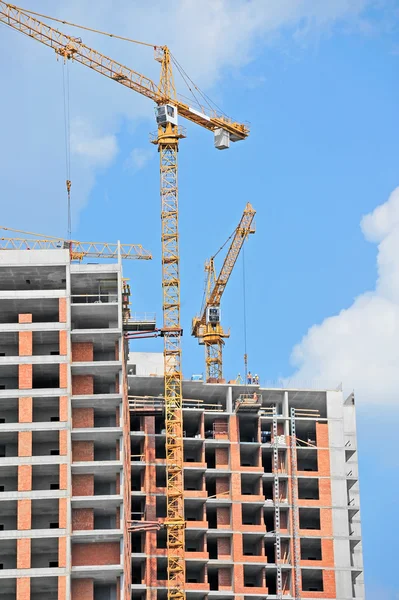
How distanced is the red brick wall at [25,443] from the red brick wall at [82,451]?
6.59 meters

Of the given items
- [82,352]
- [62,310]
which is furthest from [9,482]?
[62,310]

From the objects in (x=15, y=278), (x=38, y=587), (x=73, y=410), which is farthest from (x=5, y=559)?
(x=15, y=278)

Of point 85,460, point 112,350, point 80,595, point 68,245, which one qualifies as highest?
point 68,245

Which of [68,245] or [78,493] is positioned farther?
[68,245]

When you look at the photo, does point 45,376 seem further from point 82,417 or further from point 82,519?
point 82,519

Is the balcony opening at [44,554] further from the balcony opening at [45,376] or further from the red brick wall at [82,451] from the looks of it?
the balcony opening at [45,376]

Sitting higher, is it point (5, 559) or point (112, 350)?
point (112, 350)

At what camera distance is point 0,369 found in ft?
598

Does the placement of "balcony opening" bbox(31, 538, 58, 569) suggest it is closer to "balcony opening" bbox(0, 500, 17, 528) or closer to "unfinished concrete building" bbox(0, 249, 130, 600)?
"unfinished concrete building" bbox(0, 249, 130, 600)

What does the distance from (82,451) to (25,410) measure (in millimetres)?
8232

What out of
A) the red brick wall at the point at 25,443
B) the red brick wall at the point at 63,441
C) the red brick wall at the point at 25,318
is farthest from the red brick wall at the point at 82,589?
the red brick wall at the point at 25,318

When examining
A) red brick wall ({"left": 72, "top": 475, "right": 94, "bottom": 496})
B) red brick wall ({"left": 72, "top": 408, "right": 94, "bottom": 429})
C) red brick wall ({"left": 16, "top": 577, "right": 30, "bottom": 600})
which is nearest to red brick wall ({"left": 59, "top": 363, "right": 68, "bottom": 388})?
red brick wall ({"left": 72, "top": 408, "right": 94, "bottom": 429})

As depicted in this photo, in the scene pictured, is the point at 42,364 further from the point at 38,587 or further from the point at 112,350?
the point at 38,587

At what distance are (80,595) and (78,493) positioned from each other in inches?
425
